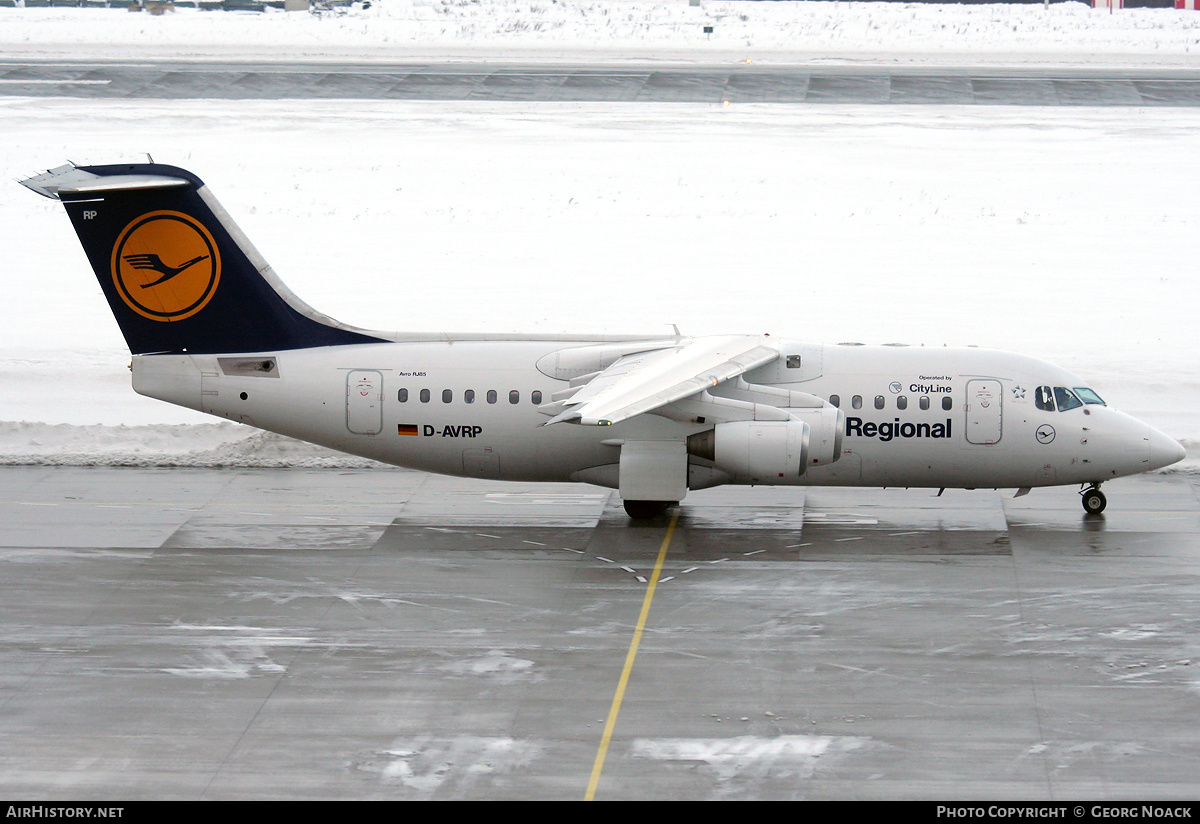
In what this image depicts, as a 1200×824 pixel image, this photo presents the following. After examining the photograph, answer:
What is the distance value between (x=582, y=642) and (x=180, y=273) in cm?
1034

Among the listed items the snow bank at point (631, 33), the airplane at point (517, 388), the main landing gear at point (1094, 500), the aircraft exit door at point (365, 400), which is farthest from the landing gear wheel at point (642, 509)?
the snow bank at point (631, 33)

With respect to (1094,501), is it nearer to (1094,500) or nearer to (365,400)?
(1094,500)

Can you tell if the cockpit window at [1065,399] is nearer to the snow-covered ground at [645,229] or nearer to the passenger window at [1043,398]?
the passenger window at [1043,398]

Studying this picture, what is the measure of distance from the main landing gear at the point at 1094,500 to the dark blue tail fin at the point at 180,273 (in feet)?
41.4

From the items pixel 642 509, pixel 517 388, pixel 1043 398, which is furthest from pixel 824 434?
pixel 517 388

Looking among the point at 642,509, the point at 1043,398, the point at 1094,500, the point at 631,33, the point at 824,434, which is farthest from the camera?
the point at 631,33

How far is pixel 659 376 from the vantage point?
23672mm

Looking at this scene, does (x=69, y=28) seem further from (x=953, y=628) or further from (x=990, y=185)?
(x=953, y=628)

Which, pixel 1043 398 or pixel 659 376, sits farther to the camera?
pixel 1043 398

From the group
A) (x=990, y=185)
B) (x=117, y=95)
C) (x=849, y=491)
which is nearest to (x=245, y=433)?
(x=849, y=491)

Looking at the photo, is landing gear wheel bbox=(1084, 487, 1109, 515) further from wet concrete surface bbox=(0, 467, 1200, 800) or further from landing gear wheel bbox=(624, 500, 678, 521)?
landing gear wheel bbox=(624, 500, 678, 521)

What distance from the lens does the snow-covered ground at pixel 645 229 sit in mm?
34938

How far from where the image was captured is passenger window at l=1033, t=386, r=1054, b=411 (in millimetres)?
25094

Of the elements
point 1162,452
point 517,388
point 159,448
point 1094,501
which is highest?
point 517,388
